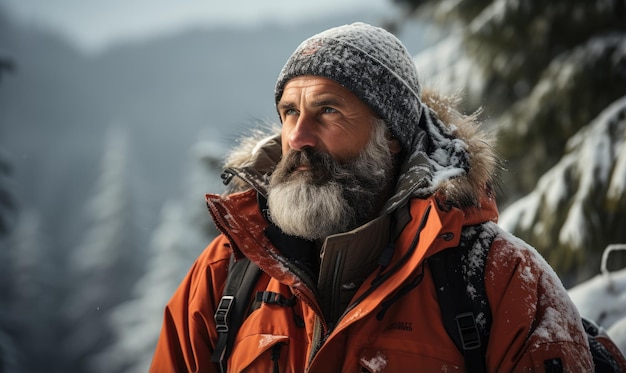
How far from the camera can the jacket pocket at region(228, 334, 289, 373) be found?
233 centimetres

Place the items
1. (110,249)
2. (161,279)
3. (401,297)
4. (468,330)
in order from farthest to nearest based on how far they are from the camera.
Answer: (110,249) → (161,279) → (401,297) → (468,330)

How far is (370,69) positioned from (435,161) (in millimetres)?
577

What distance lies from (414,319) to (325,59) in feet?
4.40

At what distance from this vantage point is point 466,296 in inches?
87.7

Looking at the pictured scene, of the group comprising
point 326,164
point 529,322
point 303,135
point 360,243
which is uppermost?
point 303,135

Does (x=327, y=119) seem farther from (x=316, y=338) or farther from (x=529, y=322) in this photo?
(x=529, y=322)

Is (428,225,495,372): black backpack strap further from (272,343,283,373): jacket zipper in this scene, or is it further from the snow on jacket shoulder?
(272,343,283,373): jacket zipper

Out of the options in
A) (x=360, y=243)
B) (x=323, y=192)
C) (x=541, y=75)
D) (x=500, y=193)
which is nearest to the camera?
(x=360, y=243)

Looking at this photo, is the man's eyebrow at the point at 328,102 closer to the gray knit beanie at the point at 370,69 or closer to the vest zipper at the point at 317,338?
the gray knit beanie at the point at 370,69

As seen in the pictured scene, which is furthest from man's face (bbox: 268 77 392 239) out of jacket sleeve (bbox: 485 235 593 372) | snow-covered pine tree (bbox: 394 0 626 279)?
snow-covered pine tree (bbox: 394 0 626 279)

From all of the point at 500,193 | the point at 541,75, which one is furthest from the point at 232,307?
the point at 541,75

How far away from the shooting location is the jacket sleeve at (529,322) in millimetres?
2102

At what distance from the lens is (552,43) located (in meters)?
7.76

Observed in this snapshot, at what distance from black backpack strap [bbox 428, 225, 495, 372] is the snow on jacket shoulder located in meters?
0.03
